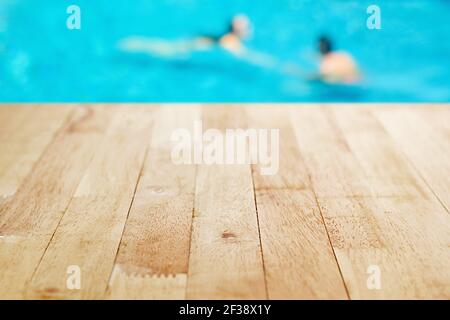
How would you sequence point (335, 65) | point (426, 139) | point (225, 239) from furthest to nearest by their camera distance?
point (335, 65) → point (426, 139) → point (225, 239)

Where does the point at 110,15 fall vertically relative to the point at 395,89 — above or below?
above

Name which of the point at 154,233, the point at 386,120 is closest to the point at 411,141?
the point at 386,120

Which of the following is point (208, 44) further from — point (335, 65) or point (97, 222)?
point (97, 222)

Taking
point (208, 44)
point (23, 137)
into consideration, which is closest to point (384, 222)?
point (23, 137)

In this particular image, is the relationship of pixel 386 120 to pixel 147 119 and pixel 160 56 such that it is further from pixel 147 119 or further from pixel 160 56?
pixel 160 56

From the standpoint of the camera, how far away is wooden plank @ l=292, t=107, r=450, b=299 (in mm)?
1301

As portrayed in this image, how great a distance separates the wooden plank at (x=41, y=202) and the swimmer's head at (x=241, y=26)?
42.9 inches

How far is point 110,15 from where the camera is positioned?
3172 mm

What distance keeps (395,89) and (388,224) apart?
169 cm

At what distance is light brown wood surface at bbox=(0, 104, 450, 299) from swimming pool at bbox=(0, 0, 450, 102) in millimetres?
806

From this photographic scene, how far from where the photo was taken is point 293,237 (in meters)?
1.47

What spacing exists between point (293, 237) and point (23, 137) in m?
0.99

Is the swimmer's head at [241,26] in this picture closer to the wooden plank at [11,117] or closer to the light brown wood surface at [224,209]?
the light brown wood surface at [224,209]

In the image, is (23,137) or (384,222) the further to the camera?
(23,137)
